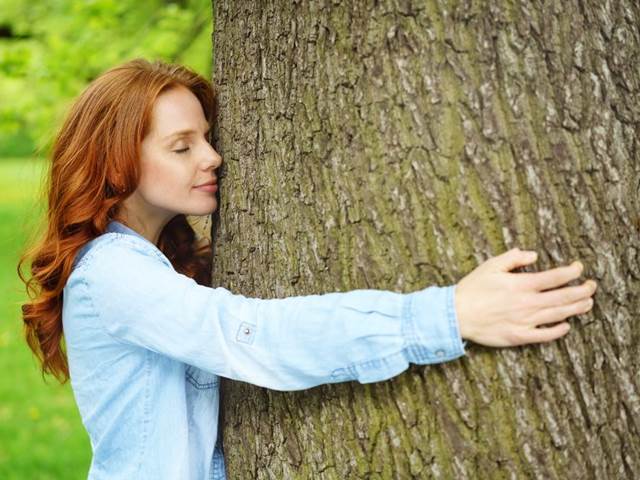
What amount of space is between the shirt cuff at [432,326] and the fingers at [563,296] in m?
0.19

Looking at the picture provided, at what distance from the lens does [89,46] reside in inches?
247

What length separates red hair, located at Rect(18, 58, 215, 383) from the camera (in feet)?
7.68

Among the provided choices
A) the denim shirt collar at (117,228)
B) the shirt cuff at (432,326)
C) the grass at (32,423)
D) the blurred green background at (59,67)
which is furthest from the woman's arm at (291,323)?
the blurred green background at (59,67)

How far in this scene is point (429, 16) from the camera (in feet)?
6.24

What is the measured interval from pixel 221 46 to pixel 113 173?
48 centimetres

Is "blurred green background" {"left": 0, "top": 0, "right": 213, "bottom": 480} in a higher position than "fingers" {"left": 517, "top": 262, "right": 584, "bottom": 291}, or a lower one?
higher

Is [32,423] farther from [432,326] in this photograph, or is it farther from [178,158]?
[432,326]

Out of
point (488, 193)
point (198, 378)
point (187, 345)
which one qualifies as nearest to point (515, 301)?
point (488, 193)

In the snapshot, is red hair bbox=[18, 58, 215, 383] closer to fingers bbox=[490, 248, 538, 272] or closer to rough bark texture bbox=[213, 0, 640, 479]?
rough bark texture bbox=[213, 0, 640, 479]

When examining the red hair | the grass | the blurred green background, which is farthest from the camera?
the blurred green background

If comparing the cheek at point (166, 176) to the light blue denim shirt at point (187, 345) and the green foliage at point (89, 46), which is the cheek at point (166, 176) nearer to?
the light blue denim shirt at point (187, 345)

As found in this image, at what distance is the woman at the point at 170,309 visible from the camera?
1.85m

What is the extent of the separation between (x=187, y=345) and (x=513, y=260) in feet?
2.63

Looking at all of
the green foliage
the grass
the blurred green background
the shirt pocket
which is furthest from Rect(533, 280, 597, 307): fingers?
the green foliage
